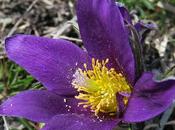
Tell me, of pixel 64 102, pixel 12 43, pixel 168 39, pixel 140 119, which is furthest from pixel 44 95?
pixel 168 39

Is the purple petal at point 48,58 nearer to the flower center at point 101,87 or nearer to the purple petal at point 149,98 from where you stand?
the flower center at point 101,87

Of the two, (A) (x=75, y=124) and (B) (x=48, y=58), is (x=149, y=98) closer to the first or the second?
(A) (x=75, y=124)

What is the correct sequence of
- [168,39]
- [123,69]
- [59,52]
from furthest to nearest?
[168,39] < [59,52] < [123,69]

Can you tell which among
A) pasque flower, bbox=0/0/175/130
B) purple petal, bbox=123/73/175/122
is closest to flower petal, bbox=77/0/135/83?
pasque flower, bbox=0/0/175/130

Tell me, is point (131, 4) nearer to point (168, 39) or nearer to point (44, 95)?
point (168, 39)

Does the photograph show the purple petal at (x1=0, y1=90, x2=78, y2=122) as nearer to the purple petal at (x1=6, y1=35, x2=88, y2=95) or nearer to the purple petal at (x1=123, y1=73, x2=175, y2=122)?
the purple petal at (x1=6, y1=35, x2=88, y2=95)

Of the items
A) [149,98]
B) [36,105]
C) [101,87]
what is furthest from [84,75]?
[149,98]
